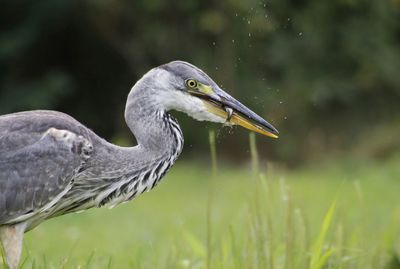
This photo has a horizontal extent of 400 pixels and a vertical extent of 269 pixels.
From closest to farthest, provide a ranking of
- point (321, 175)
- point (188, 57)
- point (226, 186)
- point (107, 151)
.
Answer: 1. point (107, 151)
2. point (226, 186)
3. point (321, 175)
4. point (188, 57)

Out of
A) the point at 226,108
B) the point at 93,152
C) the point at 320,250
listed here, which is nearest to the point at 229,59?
the point at 226,108

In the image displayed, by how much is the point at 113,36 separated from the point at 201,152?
3195mm

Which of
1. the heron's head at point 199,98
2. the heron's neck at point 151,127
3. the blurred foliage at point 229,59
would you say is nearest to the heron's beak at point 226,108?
the heron's head at point 199,98

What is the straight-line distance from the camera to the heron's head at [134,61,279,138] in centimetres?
576

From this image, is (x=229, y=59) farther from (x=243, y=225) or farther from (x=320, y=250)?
(x=320, y=250)

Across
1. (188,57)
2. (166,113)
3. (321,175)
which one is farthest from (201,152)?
(166,113)

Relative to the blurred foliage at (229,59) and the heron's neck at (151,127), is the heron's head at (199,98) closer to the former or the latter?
the heron's neck at (151,127)

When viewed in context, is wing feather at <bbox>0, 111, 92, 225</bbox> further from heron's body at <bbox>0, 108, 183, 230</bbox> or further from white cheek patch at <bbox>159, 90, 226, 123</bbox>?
white cheek patch at <bbox>159, 90, 226, 123</bbox>

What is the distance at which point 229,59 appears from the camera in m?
19.3

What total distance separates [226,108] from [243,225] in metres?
2.41

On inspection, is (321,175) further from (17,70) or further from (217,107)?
(217,107)

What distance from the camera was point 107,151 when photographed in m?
5.76

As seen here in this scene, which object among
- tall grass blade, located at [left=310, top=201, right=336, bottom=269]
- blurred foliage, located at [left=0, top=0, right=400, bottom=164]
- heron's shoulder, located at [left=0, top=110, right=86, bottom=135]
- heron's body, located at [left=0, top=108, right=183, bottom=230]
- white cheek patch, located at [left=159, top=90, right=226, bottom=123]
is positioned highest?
blurred foliage, located at [left=0, top=0, right=400, bottom=164]

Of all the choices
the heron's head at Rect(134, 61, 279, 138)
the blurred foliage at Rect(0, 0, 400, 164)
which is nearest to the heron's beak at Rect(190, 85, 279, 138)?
the heron's head at Rect(134, 61, 279, 138)
